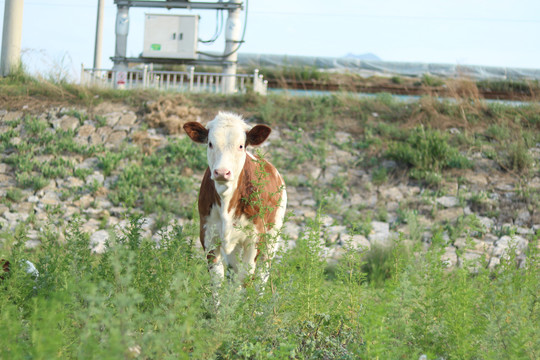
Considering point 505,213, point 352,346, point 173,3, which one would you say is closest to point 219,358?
point 352,346

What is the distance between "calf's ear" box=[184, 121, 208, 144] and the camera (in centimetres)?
508

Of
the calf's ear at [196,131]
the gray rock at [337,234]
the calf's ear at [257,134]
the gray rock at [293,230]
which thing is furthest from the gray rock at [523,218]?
the calf's ear at [196,131]

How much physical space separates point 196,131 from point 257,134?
2.01 feet

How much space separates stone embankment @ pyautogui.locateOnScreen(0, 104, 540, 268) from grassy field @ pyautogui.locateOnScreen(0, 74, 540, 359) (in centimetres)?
13

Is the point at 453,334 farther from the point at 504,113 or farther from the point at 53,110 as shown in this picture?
the point at 53,110

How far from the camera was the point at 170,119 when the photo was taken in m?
12.4

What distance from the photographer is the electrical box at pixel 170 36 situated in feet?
54.6

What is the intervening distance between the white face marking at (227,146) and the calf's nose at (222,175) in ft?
0.15

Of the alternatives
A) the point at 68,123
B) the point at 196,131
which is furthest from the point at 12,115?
the point at 196,131

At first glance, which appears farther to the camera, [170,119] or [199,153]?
[170,119]

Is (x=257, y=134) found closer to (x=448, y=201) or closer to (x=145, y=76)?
A: (x=448, y=201)

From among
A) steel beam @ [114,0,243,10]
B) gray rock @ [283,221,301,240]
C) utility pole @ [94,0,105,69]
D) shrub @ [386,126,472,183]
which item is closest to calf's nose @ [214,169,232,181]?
gray rock @ [283,221,301,240]

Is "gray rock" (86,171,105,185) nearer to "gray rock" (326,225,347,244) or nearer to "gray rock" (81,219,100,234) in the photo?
"gray rock" (81,219,100,234)

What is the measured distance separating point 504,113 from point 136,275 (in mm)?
11760
